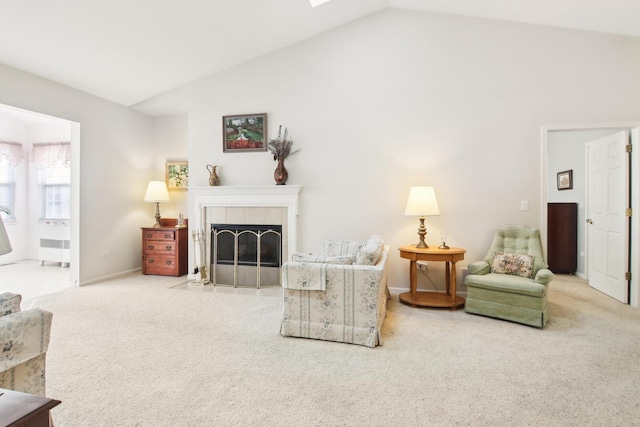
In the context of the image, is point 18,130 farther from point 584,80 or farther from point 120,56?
point 584,80

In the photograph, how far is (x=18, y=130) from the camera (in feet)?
20.5

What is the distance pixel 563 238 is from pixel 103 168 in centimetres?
730

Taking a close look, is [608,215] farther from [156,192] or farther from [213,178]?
[156,192]

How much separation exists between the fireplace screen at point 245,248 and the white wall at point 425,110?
495 mm

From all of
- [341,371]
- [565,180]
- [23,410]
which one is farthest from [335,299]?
[565,180]

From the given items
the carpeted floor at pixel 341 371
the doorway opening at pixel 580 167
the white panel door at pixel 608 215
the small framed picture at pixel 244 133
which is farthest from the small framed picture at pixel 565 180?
the small framed picture at pixel 244 133

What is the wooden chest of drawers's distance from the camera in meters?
5.10

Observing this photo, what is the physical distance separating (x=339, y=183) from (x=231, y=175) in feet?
5.37

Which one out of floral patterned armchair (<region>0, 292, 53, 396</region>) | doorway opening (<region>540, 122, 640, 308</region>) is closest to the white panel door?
doorway opening (<region>540, 122, 640, 308</region>)

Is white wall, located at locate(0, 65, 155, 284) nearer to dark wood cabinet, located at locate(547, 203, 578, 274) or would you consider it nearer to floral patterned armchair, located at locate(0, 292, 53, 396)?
floral patterned armchair, located at locate(0, 292, 53, 396)

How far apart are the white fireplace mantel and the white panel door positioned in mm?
3847

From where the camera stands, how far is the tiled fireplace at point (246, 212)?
448 cm

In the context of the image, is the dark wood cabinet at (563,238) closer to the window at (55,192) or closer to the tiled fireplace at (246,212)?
the tiled fireplace at (246,212)


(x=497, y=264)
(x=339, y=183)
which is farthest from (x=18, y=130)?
(x=497, y=264)
